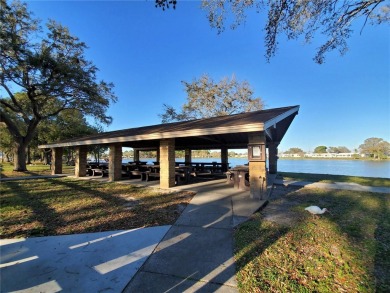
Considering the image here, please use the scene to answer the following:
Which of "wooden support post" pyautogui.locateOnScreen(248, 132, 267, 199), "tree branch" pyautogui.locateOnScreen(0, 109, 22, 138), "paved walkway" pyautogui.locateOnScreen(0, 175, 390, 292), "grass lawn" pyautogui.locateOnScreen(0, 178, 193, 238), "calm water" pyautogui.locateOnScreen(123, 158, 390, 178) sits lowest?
"calm water" pyautogui.locateOnScreen(123, 158, 390, 178)

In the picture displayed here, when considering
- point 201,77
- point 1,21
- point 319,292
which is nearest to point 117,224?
point 319,292

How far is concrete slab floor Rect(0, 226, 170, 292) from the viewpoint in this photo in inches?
98.7

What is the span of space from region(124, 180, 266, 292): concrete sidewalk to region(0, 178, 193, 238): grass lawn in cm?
68

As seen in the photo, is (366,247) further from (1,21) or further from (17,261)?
(1,21)

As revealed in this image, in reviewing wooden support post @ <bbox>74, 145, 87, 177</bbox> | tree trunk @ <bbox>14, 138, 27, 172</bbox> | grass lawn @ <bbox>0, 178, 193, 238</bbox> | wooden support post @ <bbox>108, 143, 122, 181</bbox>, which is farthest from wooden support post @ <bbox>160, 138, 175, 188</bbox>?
tree trunk @ <bbox>14, 138, 27, 172</bbox>

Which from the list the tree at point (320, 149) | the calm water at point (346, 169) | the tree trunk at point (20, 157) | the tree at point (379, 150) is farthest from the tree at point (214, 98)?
the tree at point (320, 149)

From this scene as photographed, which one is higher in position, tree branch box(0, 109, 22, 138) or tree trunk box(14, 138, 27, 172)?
tree branch box(0, 109, 22, 138)

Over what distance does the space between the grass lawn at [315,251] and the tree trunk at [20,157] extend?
19196 mm

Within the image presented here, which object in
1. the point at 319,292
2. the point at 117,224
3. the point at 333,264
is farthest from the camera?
the point at 117,224

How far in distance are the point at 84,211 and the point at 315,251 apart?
5.16 m

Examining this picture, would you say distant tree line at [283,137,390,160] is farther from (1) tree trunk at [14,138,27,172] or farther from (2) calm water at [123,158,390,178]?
(1) tree trunk at [14,138,27,172]

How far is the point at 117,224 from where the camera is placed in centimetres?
453

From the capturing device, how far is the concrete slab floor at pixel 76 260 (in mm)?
2506

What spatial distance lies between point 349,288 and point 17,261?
429 cm
